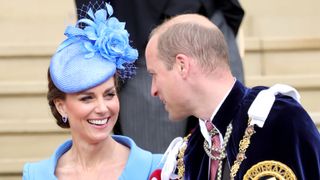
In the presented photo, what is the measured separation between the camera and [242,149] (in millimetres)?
3490

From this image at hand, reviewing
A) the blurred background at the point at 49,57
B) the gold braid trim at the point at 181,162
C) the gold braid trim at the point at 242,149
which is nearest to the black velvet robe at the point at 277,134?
the gold braid trim at the point at 242,149

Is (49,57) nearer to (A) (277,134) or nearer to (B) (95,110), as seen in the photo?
(B) (95,110)

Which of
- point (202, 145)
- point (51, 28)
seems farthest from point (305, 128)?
point (51, 28)

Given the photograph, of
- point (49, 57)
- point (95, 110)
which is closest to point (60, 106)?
point (95, 110)

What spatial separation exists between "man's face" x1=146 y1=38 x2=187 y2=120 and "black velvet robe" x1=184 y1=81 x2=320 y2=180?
16 centimetres

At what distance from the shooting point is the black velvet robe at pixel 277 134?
11.2 feet

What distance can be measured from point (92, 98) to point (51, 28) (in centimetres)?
266

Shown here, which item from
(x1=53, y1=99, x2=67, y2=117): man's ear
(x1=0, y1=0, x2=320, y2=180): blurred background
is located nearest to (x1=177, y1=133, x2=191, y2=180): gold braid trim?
(x1=53, y1=99, x2=67, y2=117): man's ear

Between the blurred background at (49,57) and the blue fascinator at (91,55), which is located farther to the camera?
the blurred background at (49,57)

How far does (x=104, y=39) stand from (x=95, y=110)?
0.31 metres

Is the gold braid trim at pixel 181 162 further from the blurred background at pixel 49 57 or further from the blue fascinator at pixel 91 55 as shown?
the blurred background at pixel 49 57

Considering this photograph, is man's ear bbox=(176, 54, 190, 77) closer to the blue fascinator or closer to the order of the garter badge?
the order of the garter badge

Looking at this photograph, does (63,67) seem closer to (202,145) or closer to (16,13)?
(202,145)

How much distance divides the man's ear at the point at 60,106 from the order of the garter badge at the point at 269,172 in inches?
40.9
